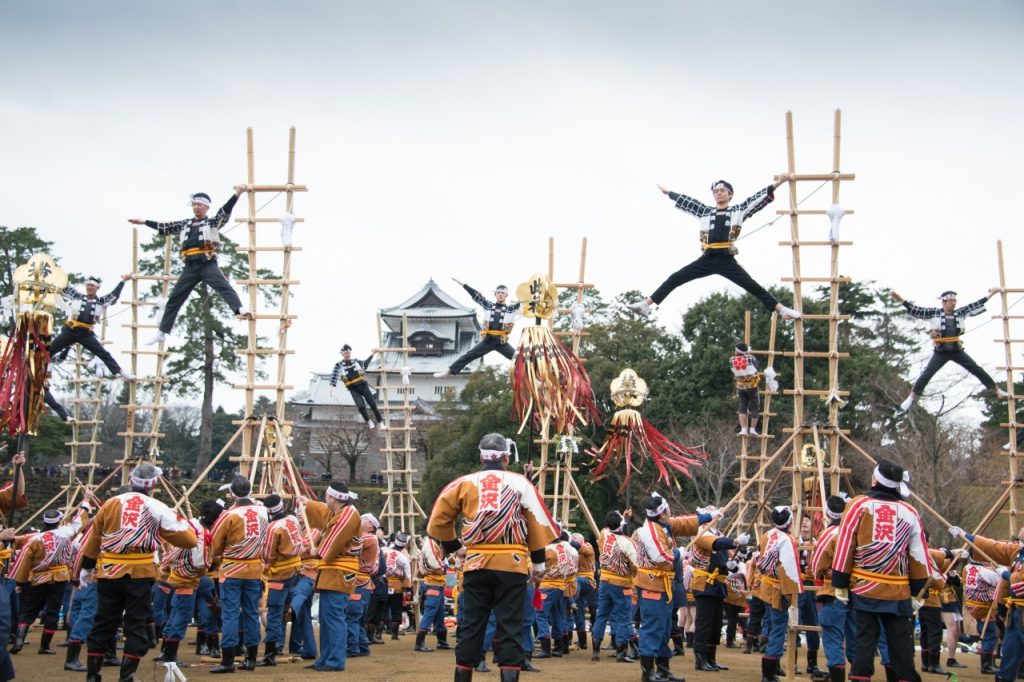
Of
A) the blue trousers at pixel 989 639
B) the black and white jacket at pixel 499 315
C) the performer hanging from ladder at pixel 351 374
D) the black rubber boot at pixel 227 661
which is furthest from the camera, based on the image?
the performer hanging from ladder at pixel 351 374

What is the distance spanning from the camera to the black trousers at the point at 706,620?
11.1 m

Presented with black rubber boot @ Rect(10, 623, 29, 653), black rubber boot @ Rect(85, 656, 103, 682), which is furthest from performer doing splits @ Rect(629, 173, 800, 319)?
black rubber boot @ Rect(10, 623, 29, 653)

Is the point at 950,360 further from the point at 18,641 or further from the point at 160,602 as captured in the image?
the point at 18,641

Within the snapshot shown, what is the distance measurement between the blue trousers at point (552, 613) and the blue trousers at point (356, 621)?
7.11 feet

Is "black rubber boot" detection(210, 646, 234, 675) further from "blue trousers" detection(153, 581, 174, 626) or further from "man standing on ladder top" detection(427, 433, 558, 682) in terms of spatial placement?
"man standing on ladder top" detection(427, 433, 558, 682)

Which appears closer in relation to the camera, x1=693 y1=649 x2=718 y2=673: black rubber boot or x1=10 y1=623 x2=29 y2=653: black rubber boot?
x1=693 y1=649 x2=718 y2=673: black rubber boot

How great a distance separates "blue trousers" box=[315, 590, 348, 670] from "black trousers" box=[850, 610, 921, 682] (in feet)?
15.8

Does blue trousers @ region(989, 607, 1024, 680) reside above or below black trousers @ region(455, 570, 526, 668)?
below

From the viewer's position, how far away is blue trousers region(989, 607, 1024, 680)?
9047 millimetres

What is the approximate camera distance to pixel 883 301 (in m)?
31.1

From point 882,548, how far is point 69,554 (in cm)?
950

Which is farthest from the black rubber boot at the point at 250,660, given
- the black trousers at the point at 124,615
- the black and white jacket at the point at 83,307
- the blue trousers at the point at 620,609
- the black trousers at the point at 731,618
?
the black and white jacket at the point at 83,307

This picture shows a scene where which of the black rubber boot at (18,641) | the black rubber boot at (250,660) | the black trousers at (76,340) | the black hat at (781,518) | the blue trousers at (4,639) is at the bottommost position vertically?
the black rubber boot at (18,641)

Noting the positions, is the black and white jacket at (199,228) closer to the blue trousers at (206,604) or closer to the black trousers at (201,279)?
the black trousers at (201,279)
